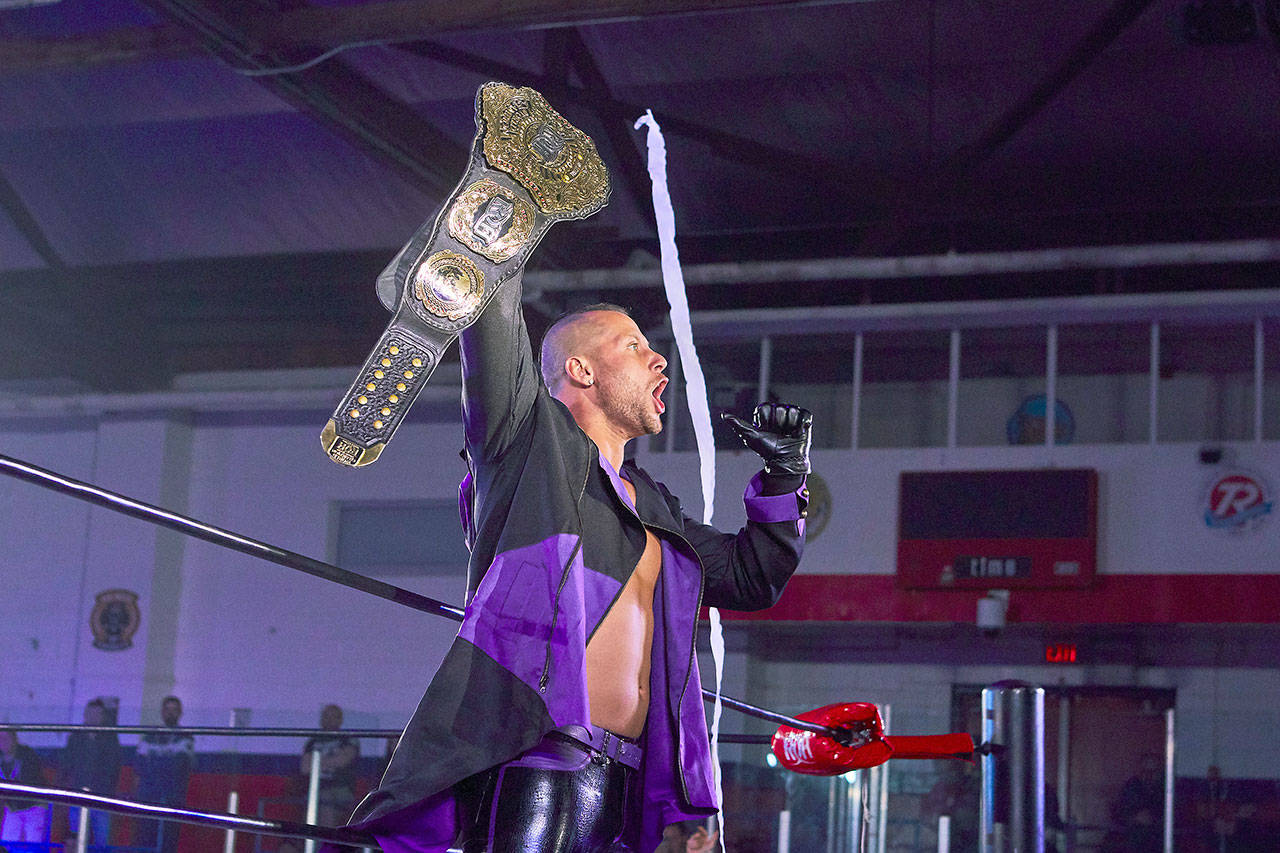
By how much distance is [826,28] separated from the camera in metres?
7.36

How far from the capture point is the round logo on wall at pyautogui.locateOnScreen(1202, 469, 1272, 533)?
8.30 metres

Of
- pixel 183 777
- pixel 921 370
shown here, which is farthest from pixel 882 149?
pixel 183 777

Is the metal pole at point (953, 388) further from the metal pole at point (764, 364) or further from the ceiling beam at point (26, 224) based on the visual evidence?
the ceiling beam at point (26, 224)

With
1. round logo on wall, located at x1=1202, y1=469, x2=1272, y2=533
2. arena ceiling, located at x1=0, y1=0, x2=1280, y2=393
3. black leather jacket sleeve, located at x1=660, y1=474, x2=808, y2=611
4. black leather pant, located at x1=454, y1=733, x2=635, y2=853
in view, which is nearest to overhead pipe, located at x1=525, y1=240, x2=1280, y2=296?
arena ceiling, located at x1=0, y1=0, x2=1280, y2=393

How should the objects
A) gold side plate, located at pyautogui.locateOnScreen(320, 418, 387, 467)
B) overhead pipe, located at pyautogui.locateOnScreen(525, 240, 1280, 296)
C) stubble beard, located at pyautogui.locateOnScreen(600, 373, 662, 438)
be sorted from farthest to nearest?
overhead pipe, located at pyautogui.locateOnScreen(525, 240, 1280, 296)
stubble beard, located at pyautogui.locateOnScreen(600, 373, 662, 438)
gold side plate, located at pyautogui.locateOnScreen(320, 418, 387, 467)

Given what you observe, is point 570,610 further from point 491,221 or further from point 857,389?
point 857,389

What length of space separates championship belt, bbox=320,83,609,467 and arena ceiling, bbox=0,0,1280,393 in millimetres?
4518

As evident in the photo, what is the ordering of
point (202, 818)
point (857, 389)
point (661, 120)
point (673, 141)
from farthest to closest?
1. point (857, 389)
2. point (673, 141)
3. point (661, 120)
4. point (202, 818)

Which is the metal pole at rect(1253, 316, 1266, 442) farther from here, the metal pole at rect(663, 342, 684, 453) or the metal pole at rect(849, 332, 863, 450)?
the metal pole at rect(663, 342, 684, 453)

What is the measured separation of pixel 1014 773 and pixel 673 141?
6.40m

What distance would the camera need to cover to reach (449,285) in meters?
1.50

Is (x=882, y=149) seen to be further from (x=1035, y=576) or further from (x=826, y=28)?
(x=1035, y=576)

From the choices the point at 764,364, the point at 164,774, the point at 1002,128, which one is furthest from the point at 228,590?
the point at 1002,128

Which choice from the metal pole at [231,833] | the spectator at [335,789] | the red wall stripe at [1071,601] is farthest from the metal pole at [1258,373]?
the metal pole at [231,833]
